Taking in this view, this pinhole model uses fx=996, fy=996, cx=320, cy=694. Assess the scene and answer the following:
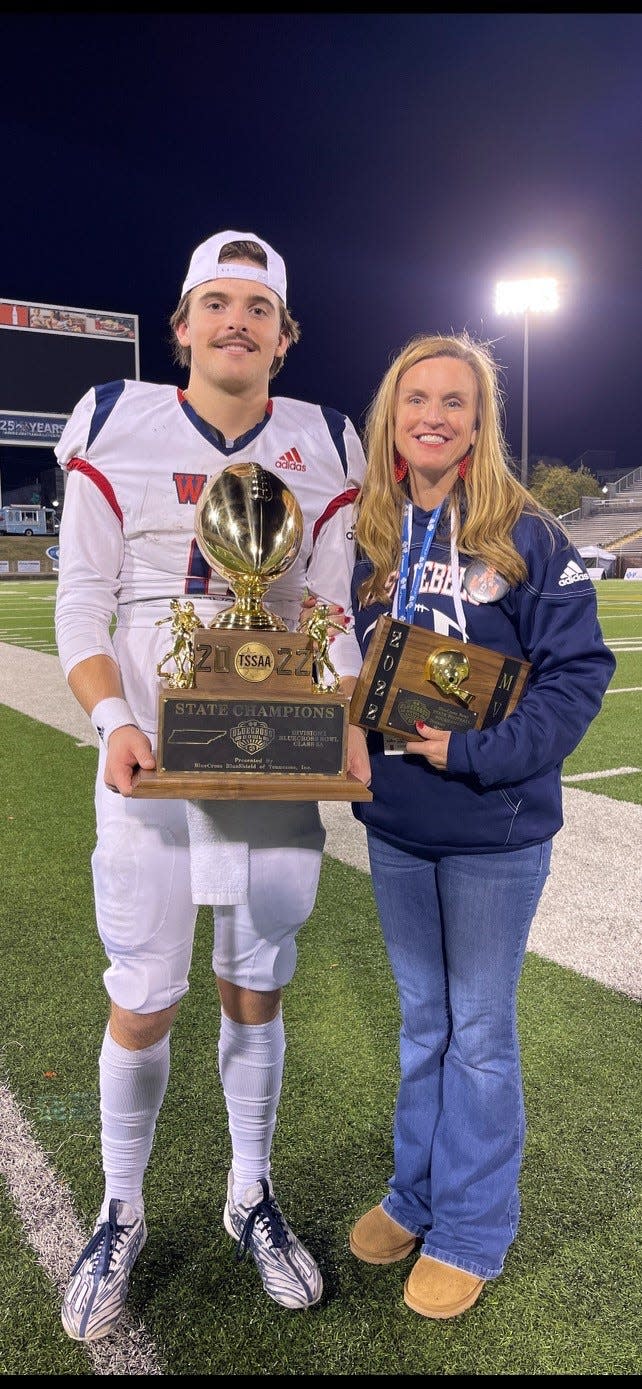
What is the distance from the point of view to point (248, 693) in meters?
1.63

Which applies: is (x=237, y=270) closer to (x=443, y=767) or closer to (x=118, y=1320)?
(x=443, y=767)

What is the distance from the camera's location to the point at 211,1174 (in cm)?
220

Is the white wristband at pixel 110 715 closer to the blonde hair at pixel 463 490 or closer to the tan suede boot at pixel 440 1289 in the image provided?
the blonde hair at pixel 463 490

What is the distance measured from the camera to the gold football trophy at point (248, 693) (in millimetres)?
1578

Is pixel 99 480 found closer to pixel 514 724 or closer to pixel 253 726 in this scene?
pixel 253 726

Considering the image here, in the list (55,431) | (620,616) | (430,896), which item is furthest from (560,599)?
(55,431)

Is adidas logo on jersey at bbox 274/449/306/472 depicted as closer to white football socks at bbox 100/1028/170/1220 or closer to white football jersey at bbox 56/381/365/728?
white football jersey at bbox 56/381/365/728

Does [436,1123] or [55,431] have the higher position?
[55,431]

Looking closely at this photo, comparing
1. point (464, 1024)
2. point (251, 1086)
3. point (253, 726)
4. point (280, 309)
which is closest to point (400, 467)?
point (280, 309)

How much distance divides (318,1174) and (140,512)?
149 centimetres

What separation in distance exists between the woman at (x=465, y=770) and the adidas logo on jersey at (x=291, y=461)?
13cm

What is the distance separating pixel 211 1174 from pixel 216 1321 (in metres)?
0.43

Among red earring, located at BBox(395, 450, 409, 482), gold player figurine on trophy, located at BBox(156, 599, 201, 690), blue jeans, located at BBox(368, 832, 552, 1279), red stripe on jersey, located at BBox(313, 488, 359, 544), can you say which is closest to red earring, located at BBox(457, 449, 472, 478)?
red earring, located at BBox(395, 450, 409, 482)

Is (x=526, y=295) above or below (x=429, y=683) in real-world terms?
above
